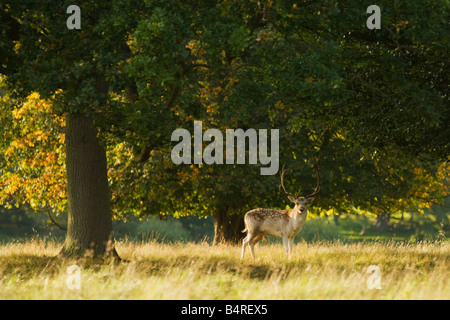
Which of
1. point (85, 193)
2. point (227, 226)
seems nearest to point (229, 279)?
point (85, 193)

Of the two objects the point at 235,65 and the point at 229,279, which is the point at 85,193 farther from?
the point at 229,279

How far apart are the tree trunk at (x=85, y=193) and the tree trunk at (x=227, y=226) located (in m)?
7.32

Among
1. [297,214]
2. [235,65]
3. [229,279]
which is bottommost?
[229,279]

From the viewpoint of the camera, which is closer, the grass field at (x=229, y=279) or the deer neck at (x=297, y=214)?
the grass field at (x=229, y=279)

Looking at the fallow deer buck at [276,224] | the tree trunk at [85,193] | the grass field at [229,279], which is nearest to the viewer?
the grass field at [229,279]

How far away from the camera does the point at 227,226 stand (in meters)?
22.8

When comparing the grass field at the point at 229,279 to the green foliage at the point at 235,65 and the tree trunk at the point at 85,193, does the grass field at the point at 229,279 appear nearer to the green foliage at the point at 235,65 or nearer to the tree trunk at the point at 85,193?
the tree trunk at the point at 85,193

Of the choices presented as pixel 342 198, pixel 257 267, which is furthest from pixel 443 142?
pixel 342 198

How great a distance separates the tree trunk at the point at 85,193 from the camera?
1557 cm

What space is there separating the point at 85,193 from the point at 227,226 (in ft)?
26.6

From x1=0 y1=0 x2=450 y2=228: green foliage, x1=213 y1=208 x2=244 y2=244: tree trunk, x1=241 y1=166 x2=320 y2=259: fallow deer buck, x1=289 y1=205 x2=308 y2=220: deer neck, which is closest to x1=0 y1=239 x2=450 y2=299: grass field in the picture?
x1=241 y1=166 x2=320 y2=259: fallow deer buck

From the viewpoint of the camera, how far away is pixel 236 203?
21.5m

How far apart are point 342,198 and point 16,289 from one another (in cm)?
1310

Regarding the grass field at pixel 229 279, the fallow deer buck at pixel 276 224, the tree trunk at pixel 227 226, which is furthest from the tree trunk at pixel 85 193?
the tree trunk at pixel 227 226
